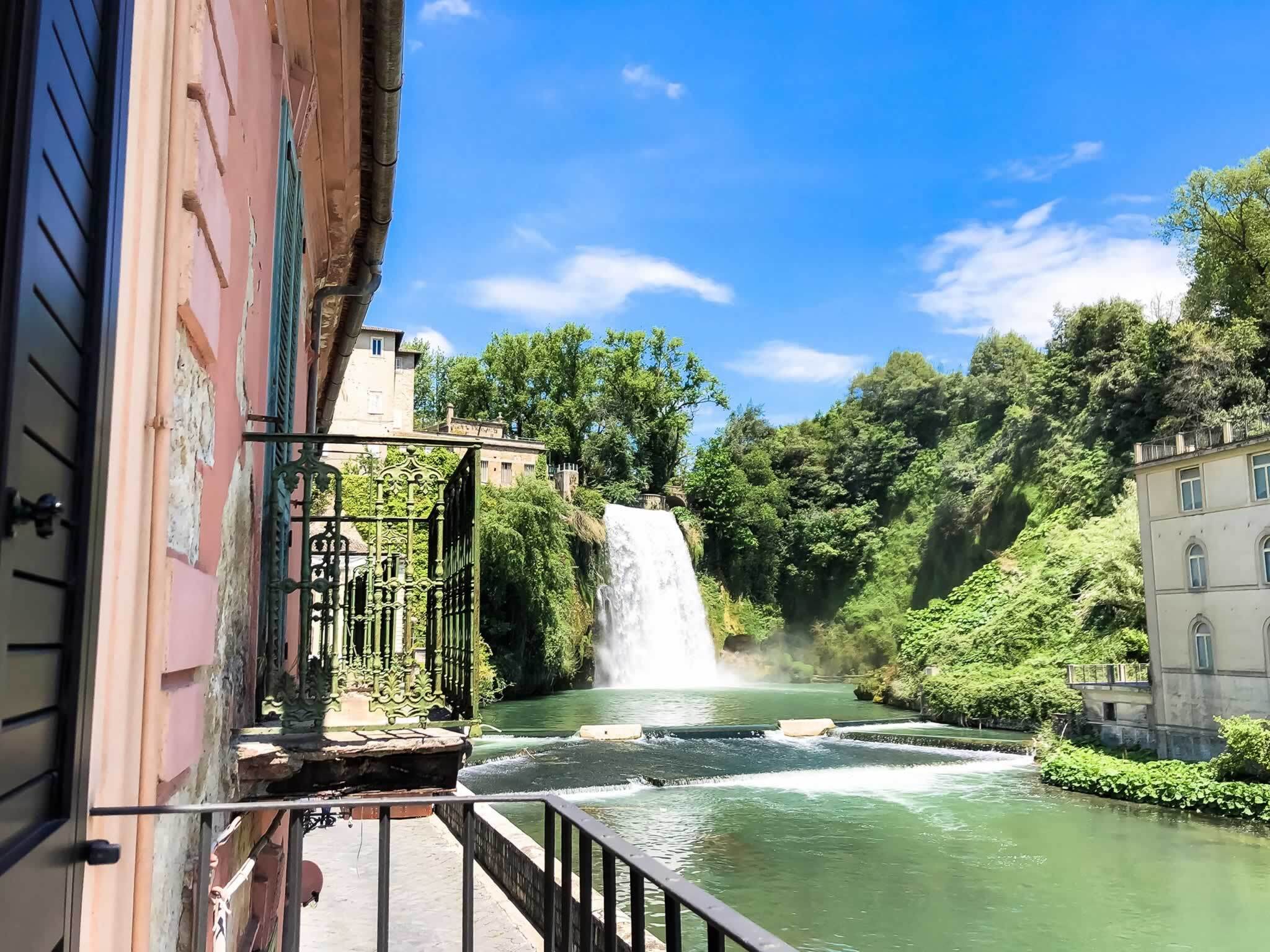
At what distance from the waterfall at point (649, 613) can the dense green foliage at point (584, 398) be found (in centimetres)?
906

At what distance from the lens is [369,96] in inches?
187

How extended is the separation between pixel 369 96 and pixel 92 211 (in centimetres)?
363

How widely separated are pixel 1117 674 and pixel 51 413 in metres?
27.1

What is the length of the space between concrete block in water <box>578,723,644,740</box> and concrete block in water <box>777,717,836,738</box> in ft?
12.3

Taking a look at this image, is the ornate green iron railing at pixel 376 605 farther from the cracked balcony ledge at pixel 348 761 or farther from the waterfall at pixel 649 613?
the waterfall at pixel 649 613

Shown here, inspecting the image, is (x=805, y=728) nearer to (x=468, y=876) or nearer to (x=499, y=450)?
(x=499, y=450)

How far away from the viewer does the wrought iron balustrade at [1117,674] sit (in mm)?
23641

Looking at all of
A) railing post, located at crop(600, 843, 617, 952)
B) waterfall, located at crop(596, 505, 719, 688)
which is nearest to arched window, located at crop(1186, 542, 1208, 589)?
waterfall, located at crop(596, 505, 719, 688)

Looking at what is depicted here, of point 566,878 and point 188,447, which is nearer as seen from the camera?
point 188,447

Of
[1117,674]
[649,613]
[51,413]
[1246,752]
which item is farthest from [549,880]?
[649,613]

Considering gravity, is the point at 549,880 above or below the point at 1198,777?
above

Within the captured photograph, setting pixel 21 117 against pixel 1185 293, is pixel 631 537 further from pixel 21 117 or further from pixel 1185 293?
pixel 21 117

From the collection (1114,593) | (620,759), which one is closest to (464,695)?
(620,759)

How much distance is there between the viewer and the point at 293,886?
238 centimetres
